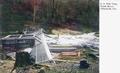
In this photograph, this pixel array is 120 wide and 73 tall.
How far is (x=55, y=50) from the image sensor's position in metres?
1.09

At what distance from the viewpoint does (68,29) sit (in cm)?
109

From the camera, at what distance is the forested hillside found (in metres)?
1.09

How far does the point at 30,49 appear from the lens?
3.61 ft

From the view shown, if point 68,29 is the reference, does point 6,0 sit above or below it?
above

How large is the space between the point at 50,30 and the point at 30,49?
0.11 meters

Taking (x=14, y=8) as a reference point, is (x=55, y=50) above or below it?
below

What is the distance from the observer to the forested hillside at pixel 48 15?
1.09 meters

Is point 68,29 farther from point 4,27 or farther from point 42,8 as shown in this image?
point 4,27

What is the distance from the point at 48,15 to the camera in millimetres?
1097
